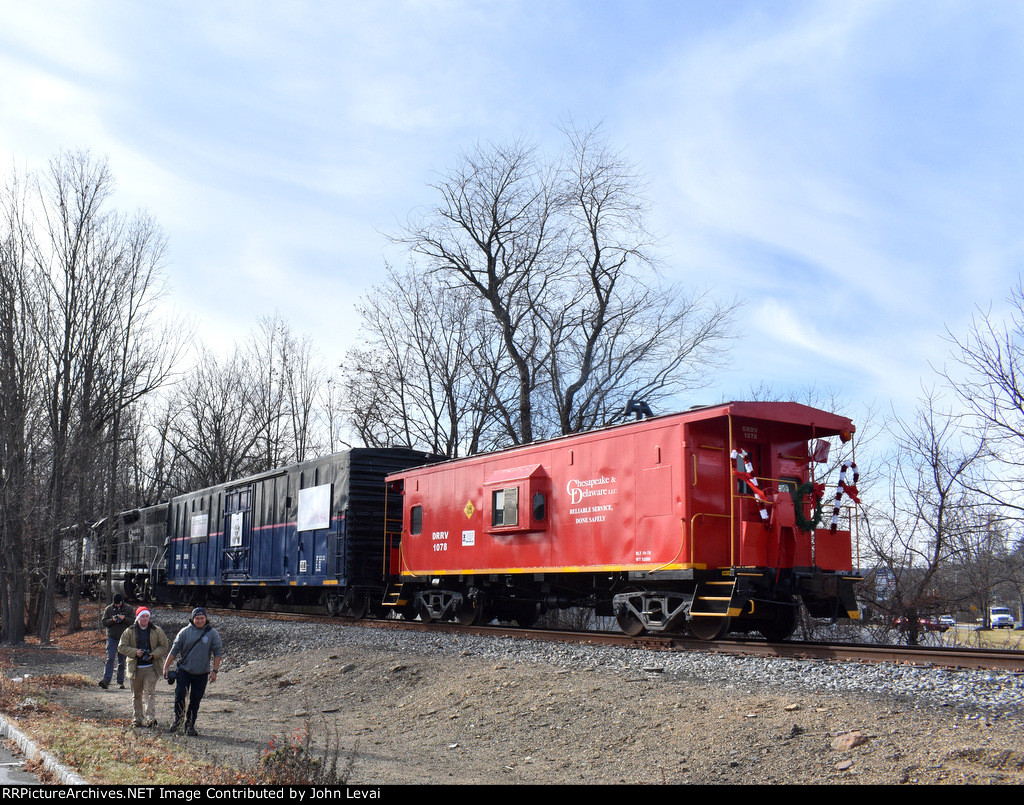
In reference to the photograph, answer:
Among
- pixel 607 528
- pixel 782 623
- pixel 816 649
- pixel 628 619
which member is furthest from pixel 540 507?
pixel 816 649

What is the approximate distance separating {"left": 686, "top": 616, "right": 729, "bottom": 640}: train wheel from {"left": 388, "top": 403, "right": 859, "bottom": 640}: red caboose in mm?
20

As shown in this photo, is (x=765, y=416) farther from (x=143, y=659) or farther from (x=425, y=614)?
(x=425, y=614)

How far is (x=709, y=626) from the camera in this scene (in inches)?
482

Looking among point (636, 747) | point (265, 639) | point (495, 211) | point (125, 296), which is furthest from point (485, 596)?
point (495, 211)

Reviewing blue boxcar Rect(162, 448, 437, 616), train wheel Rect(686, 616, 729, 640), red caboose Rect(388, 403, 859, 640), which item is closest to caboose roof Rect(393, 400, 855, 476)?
red caboose Rect(388, 403, 859, 640)

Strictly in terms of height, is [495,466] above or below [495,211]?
below

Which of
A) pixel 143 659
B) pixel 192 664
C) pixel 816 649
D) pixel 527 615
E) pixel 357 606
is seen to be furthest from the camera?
pixel 357 606

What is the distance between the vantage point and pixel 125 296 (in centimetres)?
2173

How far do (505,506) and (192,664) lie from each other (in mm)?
6649

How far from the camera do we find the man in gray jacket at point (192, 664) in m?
9.66

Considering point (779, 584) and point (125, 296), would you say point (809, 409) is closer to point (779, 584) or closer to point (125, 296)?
point (779, 584)

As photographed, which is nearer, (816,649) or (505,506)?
(816,649)

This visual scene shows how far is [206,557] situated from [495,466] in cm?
1429
